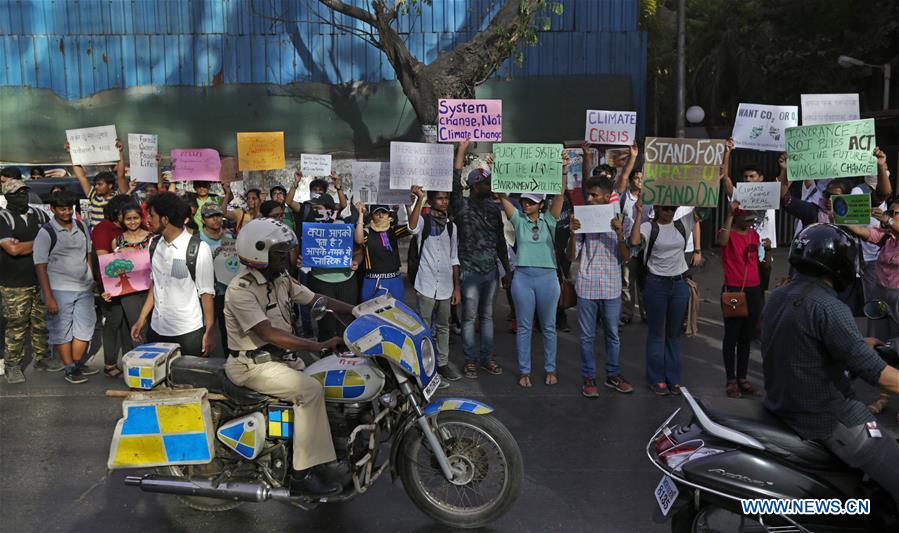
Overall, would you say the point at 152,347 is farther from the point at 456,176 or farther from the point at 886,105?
the point at 886,105

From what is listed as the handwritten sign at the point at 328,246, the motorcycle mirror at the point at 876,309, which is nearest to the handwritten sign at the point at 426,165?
the handwritten sign at the point at 328,246

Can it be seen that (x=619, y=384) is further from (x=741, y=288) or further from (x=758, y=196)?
(x=758, y=196)

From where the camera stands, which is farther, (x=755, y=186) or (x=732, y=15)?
(x=732, y=15)

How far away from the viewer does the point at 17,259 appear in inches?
294

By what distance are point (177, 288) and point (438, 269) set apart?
7.89 ft

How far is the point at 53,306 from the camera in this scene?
728cm

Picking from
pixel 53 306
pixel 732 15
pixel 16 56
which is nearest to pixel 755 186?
pixel 53 306

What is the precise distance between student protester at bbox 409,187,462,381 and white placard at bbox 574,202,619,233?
1.33m

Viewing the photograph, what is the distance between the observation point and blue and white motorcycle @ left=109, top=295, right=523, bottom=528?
421 centimetres

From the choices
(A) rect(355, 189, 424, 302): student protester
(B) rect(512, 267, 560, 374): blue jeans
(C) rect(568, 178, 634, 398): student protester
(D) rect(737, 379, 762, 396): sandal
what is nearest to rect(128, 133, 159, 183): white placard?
(A) rect(355, 189, 424, 302): student protester

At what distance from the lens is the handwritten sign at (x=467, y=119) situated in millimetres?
8312

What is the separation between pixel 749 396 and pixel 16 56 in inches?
591

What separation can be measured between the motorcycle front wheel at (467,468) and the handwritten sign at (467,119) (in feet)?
15.2

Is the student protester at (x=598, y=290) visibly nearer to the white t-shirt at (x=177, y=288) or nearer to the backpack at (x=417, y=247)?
the backpack at (x=417, y=247)
